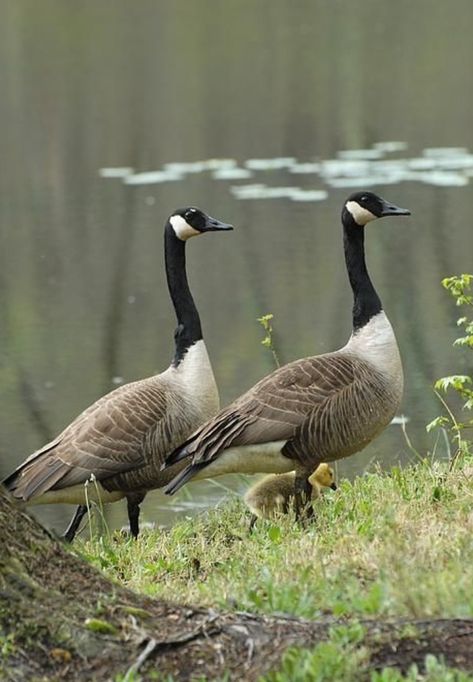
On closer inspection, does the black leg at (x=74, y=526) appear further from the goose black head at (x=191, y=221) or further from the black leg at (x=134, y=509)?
the goose black head at (x=191, y=221)

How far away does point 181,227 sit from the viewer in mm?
9000

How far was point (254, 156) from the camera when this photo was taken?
77.5 feet

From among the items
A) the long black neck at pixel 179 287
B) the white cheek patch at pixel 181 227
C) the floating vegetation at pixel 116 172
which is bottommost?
the floating vegetation at pixel 116 172

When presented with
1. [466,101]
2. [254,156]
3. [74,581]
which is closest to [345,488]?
[74,581]

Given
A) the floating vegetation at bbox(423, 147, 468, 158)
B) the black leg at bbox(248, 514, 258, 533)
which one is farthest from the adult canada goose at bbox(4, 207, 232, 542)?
the floating vegetation at bbox(423, 147, 468, 158)

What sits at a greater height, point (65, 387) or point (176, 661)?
point (176, 661)

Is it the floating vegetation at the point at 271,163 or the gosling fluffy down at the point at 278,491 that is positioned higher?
the gosling fluffy down at the point at 278,491

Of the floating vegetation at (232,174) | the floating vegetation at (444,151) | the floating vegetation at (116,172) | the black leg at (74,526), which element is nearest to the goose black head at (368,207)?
the black leg at (74,526)

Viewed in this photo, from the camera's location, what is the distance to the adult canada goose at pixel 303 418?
719cm

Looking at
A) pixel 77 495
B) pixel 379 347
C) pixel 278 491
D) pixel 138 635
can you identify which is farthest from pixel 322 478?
pixel 138 635

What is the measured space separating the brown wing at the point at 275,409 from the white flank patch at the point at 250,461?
54 mm

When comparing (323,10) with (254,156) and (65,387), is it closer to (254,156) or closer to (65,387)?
(254,156)

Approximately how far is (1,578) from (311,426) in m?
3.32

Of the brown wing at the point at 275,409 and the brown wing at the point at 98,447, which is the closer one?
the brown wing at the point at 275,409
